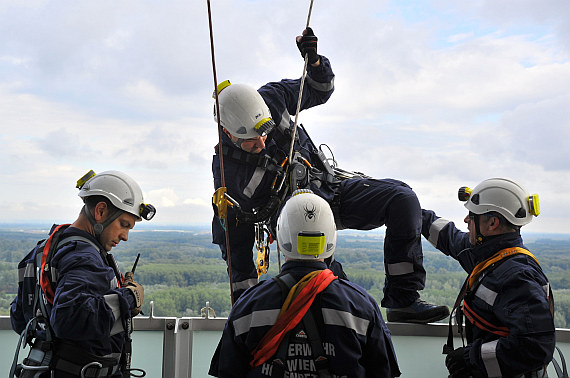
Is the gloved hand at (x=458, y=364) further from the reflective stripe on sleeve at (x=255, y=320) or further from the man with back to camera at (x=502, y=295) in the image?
the reflective stripe on sleeve at (x=255, y=320)

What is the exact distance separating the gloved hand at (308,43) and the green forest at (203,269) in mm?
934

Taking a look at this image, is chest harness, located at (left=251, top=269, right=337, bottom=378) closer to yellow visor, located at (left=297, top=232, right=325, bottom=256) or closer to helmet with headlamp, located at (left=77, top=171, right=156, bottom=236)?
yellow visor, located at (left=297, top=232, right=325, bottom=256)

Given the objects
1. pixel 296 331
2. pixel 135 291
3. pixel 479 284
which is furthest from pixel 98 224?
pixel 479 284

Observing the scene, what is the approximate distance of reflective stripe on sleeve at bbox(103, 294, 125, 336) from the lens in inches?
77.3

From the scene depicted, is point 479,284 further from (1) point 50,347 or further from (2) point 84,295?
(1) point 50,347

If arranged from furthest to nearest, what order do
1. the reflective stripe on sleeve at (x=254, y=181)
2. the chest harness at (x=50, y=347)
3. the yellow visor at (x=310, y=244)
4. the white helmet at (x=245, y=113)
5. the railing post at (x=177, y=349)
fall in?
the railing post at (x=177, y=349)
the reflective stripe on sleeve at (x=254, y=181)
the white helmet at (x=245, y=113)
the chest harness at (x=50, y=347)
the yellow visor at (x=310, y=244)

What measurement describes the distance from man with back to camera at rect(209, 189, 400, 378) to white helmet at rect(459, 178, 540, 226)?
2.90 ft

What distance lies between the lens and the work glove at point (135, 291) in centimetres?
208

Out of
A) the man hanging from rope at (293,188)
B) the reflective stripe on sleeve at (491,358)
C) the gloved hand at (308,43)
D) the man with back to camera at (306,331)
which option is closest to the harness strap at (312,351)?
the man with back to camera at (306,331)

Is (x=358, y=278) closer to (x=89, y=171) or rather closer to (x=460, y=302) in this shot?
(x=460, y=302)

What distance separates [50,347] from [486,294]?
5.19 feet

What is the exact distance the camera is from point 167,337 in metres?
2.90

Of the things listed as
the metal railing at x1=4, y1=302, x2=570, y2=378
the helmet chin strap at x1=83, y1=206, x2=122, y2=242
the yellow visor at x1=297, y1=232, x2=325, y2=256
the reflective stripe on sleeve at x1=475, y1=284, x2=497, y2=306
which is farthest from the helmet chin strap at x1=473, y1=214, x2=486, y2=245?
the helmet chin strap at x1=83, y1=206, x2=122, y2=242

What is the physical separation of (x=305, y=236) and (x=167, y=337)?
1.46 metres
